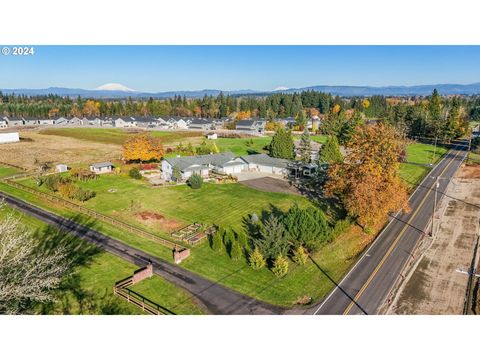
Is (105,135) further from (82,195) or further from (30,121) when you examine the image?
(82,195)

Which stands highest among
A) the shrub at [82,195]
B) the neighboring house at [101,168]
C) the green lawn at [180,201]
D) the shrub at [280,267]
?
the neighboring house at [101,168]

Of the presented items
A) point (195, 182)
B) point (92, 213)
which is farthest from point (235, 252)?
point (195, 182)

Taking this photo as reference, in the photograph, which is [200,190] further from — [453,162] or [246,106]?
[246,106]

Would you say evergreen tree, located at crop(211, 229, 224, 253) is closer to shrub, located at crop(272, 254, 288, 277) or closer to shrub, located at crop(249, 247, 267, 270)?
shrub, located at crop(249, 247, 267, 270)

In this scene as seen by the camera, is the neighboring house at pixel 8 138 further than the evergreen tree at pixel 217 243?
Yes

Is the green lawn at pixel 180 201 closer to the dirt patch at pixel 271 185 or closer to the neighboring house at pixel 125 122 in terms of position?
the dirt patch at pixel 271 185

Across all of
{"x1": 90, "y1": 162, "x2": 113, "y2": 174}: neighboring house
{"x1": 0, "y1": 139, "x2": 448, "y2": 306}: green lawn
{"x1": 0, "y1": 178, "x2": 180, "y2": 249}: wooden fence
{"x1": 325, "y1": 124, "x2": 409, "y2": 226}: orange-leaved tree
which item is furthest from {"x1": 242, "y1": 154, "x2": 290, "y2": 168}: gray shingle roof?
{"x1": 0, "y1": 178, "x2": 180, "y2": 249}: wooden fence

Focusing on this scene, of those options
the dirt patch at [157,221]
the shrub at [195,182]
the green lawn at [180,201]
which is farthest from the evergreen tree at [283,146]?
the dirt patch at [157,221]
